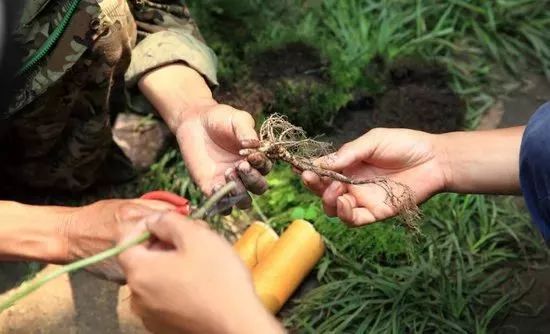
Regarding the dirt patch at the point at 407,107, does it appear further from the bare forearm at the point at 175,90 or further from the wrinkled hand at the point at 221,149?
the wrinkled hand at the point at 221,149

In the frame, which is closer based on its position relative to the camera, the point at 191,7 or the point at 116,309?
the point at 116,309

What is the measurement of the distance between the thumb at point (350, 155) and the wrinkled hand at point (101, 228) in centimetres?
38

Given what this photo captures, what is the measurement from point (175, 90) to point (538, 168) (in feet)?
3.09

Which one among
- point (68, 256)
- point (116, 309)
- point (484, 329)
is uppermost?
point (68, 256)

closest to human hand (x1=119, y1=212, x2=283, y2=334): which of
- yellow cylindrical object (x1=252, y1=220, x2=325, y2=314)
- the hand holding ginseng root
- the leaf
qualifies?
the hand holding ginseng root

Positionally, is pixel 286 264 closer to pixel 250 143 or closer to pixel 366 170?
pixel 366 170

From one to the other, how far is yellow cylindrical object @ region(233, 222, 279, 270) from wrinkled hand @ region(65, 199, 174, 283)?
62 cm

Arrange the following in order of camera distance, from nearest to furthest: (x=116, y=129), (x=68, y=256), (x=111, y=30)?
1. (x=68, y=256)
2. (x=111, y=30)
3. (x=116, y=129)

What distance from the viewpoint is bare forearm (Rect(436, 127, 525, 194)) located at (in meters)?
1.74

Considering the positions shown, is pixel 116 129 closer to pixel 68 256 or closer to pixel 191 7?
pixel 191 7

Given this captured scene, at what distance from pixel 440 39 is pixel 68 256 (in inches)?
67.5

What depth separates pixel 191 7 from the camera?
282cm

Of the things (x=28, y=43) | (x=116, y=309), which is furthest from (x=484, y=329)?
(x=28, y=43)

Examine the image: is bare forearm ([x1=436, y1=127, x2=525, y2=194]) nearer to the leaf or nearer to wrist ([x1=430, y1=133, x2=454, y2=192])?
wrist ([x1=430, y1=133, x2=454, y2=192])
